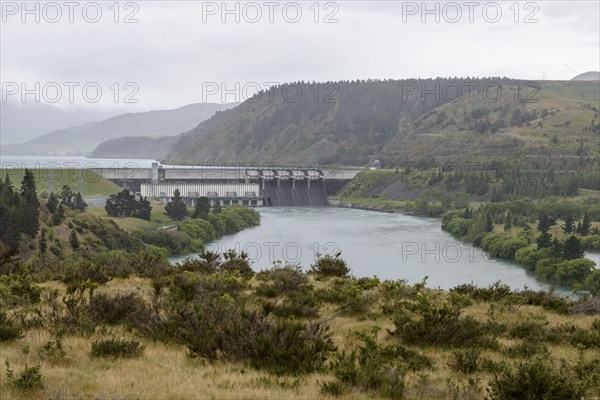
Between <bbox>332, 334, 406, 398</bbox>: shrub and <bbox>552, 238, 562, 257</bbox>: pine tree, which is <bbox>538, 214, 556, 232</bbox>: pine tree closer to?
<bbox>552, 238, 562, 257</bbox>: pine tree

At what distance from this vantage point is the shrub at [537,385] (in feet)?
29.1

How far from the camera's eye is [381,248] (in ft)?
267

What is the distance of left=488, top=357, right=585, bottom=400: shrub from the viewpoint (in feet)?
29.1

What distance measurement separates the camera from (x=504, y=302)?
1941 centimetres

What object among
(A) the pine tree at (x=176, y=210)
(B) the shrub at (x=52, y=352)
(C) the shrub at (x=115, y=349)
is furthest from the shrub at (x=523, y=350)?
(A) the pine tree at (x=176, y=210)

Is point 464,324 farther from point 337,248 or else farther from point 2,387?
point 337,248

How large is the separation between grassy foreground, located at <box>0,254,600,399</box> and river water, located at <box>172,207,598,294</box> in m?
31.4

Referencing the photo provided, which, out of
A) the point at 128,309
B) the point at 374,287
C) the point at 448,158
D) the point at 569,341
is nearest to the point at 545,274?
the point at 374,287

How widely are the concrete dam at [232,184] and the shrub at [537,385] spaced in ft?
449

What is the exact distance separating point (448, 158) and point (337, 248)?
111784 mm

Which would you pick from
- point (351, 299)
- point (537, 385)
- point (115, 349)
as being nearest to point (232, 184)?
point (351, 299)

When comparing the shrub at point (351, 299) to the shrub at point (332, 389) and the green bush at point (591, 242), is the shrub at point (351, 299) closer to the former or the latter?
the shrub at point (332, 389)

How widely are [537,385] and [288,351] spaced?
378 cm

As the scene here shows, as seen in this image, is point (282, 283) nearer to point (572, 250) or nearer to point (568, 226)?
point (572, 250)
